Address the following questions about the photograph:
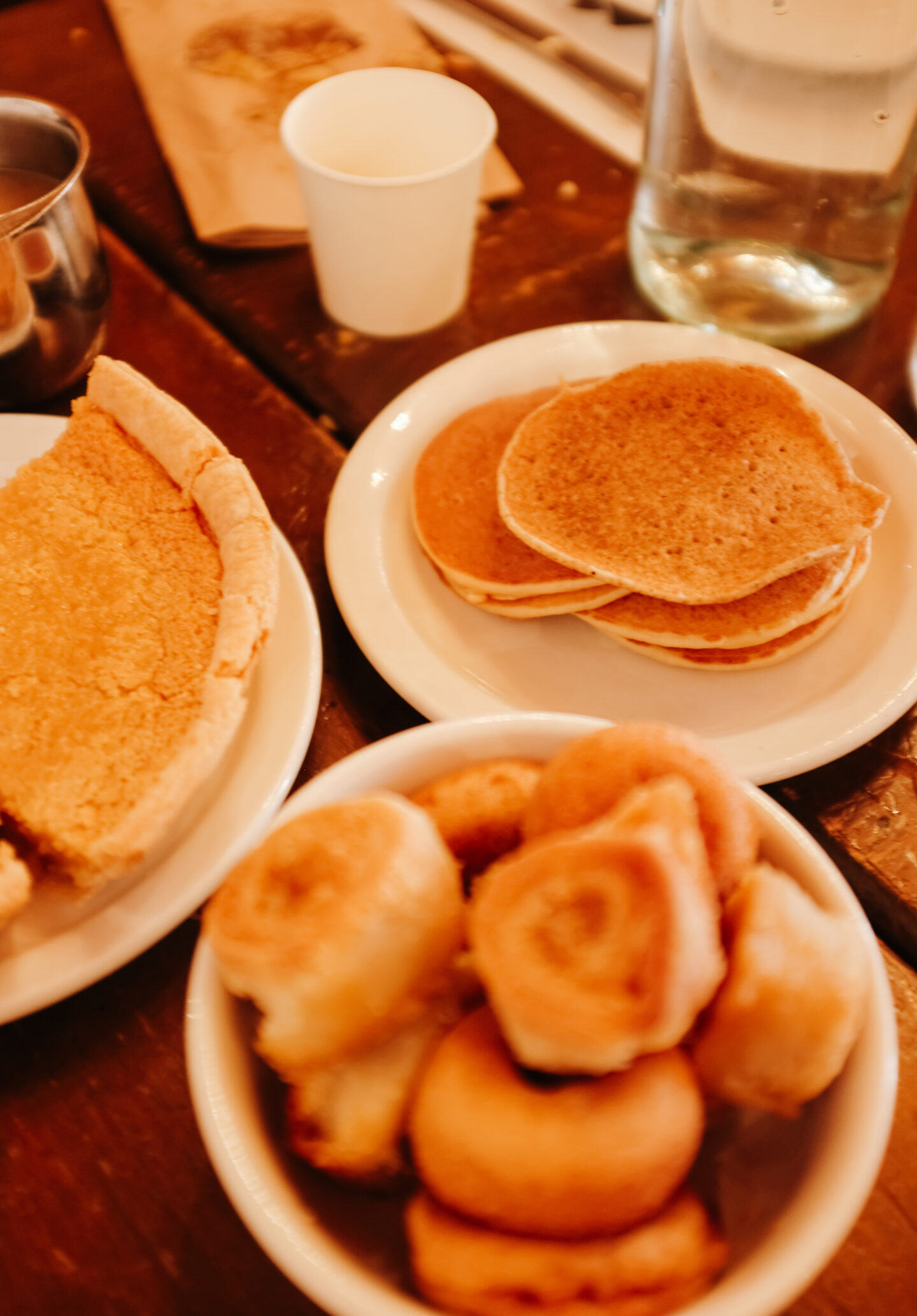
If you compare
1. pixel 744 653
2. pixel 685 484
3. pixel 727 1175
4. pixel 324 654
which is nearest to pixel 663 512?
pixel 685 484

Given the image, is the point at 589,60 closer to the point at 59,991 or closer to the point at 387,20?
the point at 387,20

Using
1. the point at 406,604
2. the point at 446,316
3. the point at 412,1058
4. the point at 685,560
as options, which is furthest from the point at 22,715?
the point at 446,316

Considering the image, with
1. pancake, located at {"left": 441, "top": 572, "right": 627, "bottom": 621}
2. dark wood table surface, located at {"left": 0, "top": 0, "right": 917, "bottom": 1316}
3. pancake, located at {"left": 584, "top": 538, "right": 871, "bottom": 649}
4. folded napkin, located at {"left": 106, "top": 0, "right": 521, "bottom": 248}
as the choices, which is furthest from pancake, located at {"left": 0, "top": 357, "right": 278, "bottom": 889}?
folded napkin, located at {"left": 106, "top": 0, "right": 521, "bottom": 248}

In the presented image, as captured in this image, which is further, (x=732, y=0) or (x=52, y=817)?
(x=732, y=0)

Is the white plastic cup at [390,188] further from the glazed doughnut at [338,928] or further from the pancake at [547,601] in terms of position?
the glazed doughnut at [338,928]

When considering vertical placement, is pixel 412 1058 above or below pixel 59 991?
above
